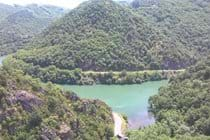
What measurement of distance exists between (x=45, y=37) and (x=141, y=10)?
33361 mm

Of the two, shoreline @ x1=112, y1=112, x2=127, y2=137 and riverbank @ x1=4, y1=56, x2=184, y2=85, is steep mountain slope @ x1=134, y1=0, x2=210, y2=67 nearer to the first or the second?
riverbank @ x1=4, y1=56, x2=184, y2=85

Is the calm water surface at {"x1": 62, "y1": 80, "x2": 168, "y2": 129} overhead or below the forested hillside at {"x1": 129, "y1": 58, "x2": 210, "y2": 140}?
below

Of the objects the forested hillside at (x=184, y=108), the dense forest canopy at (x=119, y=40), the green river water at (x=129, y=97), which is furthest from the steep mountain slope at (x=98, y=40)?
the forested hillside at (x=184, y=108)

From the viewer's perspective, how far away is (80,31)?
5059 inches

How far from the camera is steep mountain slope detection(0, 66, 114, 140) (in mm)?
58775

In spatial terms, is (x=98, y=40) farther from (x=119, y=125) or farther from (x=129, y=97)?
(x=119, y=125)

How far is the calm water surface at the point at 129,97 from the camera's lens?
78.5m

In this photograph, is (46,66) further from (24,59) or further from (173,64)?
(173,64)

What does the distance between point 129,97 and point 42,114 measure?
35.3m

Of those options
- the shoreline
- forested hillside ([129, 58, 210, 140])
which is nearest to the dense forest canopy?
forested hillside ([129, 58, 210, 140])

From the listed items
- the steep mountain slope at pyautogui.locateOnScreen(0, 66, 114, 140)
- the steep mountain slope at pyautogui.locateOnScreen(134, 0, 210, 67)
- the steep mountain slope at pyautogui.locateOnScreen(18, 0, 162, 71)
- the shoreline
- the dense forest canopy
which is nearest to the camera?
the steep mountain slope at pyautogui.locateOnScreen(0, 66, 114, 140)

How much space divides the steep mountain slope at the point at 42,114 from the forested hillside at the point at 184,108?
5.69 metres

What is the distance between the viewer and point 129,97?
9425 cm

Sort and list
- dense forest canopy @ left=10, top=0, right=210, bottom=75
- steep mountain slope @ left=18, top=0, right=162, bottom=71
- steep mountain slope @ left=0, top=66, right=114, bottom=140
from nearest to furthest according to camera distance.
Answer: steep mountain slope @ left=0, top=66, right=114, bottom=140 → steep mountain slope @ left=18, top=0, right=162, bottom=71 → dense forest canopy @ left=10, top=0, right=210, bottom=75
